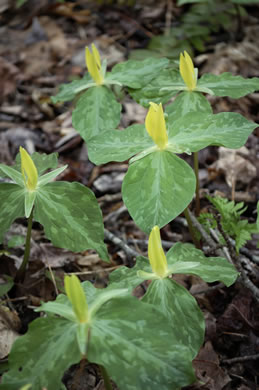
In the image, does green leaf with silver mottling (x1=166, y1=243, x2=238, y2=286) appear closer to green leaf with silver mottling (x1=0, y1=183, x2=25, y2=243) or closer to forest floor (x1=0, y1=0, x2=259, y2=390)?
forest floor (x1=0, y1=0, x2=259, y2=390)

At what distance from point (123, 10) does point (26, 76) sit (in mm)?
1242

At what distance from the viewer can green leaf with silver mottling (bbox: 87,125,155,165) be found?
1.61m

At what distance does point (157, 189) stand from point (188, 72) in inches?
24.3

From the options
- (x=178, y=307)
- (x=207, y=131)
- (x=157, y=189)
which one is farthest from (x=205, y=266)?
(x=207, y=131)

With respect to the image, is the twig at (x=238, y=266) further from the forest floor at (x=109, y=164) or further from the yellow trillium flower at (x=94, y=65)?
the yellow trillium flower at (x=94, y=65)

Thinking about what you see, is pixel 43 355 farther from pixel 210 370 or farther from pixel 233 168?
pixel 233 168

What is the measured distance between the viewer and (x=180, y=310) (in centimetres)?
132

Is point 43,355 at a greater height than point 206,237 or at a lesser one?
greater

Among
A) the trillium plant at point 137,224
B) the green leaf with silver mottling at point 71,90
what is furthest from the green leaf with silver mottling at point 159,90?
the green leaf with silver mottling at point 71,90

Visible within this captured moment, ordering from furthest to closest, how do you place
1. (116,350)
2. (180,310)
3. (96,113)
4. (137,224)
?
1. (96,113)
2. (137,224)
3. (180,310)
4. (116,350)

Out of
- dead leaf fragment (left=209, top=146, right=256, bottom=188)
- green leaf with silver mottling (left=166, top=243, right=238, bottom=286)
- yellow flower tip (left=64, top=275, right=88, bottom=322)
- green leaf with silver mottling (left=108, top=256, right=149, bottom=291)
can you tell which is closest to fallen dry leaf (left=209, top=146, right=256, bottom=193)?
dead leaf fragment (left=209, top=146, right=256, bottom=188)

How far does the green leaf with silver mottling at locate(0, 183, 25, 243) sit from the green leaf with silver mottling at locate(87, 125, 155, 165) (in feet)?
1.00

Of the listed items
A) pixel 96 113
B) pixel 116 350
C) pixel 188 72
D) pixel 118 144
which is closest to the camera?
pixel 116 350

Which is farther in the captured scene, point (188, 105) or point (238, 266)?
point (188, 105)
